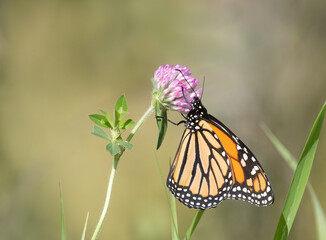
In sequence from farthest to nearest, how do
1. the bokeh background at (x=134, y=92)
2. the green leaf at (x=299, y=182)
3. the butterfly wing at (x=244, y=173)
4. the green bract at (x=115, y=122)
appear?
1. the bokeh background at (x=134, y=92)
2. the butterfly wing at (x=244, y=173)
3. the green bract at (x=115, y=122)
4. the green leaf at (x=299, y=182)

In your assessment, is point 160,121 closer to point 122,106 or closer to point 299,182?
point 122,106

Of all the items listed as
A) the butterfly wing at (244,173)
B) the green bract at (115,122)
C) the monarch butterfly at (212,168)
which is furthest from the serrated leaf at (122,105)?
the butterfly wing at (244,173)

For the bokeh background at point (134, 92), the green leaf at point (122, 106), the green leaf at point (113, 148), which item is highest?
the green leaf at point (122, 106)

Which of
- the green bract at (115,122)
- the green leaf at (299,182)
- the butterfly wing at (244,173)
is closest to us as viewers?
the green leaf at (299,182)

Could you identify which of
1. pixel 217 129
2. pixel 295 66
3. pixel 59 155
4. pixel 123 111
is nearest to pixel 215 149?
pixel 217 129

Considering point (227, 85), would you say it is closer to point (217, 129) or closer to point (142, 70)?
point (142, 70)

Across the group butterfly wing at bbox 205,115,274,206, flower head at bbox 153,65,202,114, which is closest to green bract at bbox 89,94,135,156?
flower head at bbox 153,65,202,114

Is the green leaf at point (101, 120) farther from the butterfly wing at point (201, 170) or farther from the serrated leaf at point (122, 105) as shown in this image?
the butterfly wing at point (201, 170)

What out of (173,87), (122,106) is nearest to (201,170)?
(173,87)
